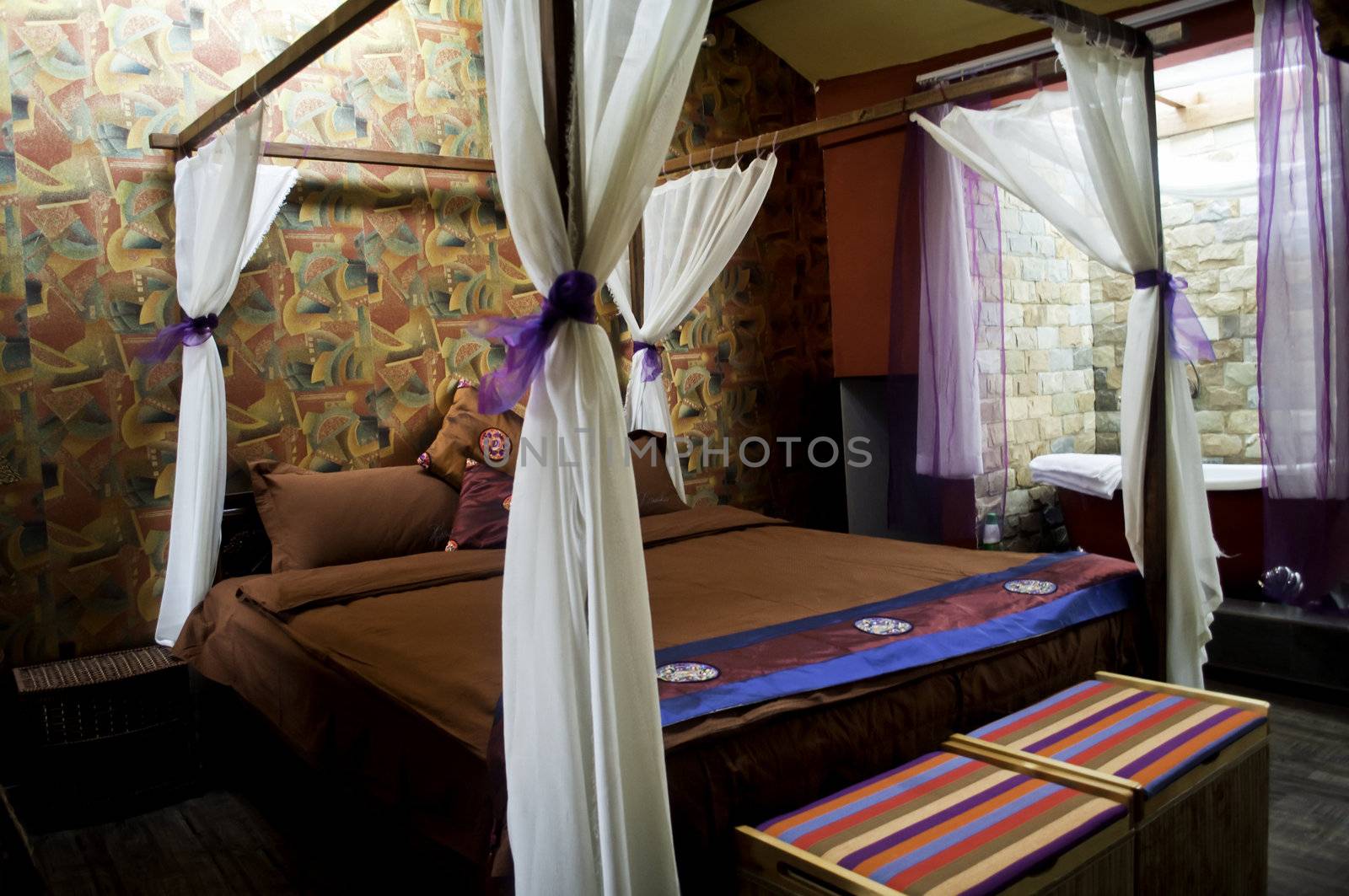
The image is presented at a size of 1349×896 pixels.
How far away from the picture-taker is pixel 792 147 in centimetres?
599

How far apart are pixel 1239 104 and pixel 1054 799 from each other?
434 cm

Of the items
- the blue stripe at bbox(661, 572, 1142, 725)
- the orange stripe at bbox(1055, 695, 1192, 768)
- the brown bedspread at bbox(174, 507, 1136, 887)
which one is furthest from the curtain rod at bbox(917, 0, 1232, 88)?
the orange stripe at bbox(1055, 695, 1192, 768)

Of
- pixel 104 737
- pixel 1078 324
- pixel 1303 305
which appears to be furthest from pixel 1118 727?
pixel 1078 324

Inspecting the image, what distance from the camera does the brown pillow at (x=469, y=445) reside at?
4137mm

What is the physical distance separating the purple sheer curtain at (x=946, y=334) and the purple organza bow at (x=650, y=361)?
102 cm

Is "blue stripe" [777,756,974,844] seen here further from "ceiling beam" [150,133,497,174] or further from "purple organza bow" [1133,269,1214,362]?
"ceiling beam" [150,133,497,174]

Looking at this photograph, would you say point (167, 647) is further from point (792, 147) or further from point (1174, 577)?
point (792, 147)

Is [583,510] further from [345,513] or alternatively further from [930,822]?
[345,513]

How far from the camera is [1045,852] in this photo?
1.82 meters

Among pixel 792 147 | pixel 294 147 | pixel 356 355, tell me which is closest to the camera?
pixel 294 147

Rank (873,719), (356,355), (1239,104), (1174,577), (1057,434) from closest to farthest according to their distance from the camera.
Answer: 1. (873,719)
2. (1174,577)
3. (356,355)
4. (1239,104)
5. (1057,434)

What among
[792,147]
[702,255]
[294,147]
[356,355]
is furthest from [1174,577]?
[792,147]

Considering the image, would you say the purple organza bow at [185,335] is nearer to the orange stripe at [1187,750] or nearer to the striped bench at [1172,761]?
the striped bench at [1172,761]

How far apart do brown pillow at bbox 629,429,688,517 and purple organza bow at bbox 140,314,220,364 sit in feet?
5.57
